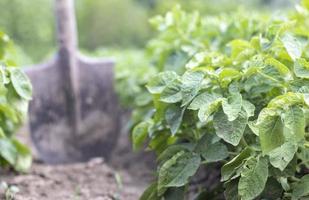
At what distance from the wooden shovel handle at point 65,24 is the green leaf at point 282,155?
6.05 feet

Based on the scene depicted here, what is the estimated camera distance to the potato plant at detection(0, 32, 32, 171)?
158 cm

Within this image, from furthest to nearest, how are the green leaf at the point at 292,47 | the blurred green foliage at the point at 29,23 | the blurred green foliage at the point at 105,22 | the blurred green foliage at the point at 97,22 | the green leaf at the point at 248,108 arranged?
the blurred green foliage at the point at 105,22, the blurred green foliage at the point at 97,22, the blurred green foliage at the point at 29,23, the green leaf at the point at 292,47, the green leaf at the point at 248,108

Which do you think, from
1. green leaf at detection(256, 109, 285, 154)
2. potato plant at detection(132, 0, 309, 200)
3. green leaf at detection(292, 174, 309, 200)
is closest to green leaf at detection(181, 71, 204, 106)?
potato plant at detection(132, 0, 309, 200)

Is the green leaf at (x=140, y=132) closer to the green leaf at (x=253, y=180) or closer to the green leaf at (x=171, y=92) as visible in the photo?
the green leaf at (x=171, y=92)

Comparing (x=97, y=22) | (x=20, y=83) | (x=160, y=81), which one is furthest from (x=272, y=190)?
(x=97, y=22)

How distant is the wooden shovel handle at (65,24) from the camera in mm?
2861

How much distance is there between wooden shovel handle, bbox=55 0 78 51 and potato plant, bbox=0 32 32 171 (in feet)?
2.92

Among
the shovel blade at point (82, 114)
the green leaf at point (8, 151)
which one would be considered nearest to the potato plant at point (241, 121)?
the green leaf at point (8, 151)

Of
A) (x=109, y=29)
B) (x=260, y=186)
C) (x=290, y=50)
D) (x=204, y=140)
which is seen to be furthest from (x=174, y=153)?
(x=109, y=29)

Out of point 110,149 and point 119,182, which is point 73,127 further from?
point 119,182

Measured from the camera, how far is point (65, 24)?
2.90 meters

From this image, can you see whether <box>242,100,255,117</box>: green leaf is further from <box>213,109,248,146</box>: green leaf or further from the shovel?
the shovel

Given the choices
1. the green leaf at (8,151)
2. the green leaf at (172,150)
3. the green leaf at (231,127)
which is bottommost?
the green leaf at (8,151)

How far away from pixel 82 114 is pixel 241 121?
1.82 m
